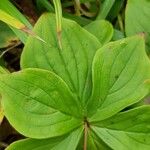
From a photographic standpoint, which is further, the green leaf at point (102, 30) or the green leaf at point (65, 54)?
the green leaf at point (102, 30)

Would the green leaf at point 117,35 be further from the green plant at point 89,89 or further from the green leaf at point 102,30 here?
the green plant at point 89,89

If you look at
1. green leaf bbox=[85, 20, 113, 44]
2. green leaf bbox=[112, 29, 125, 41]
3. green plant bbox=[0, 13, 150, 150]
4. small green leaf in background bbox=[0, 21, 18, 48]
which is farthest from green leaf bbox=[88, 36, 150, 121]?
small green leaf in background bbox=[0, 21, 18, 48]

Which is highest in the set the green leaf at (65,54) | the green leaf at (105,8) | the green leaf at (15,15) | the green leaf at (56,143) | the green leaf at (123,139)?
the green leaf at (15,15)

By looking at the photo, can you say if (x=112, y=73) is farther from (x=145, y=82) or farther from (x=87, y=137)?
(x=87, y=137)

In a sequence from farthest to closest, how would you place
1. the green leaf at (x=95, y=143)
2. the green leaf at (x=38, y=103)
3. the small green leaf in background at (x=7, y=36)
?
the small green leaf in background at (x=7, y=36)
the green leaf at (x=95, y=143)
the green leaf at (x=38, y=103)

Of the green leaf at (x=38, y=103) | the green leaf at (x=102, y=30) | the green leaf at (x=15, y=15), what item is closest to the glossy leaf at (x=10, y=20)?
the green leaf at (x=15, y=15)

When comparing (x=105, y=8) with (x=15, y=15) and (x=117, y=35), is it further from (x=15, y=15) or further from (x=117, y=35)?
(x=15, y=15)

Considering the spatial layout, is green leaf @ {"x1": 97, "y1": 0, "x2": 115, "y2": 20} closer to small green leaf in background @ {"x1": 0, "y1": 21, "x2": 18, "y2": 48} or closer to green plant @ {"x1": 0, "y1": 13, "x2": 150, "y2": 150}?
green plant @ {"x1": 0, "y1": 13, "x2": 150, "y2": 150}
